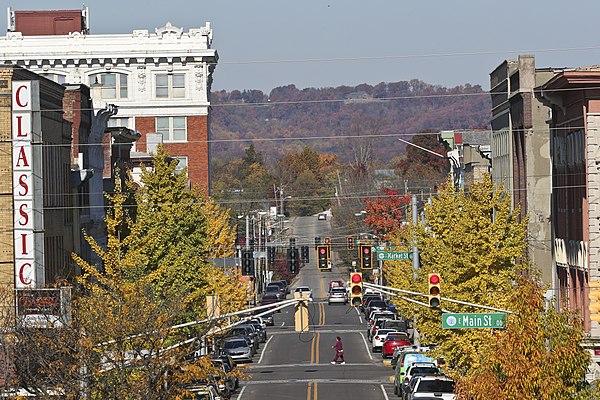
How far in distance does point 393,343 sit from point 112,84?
Answer: 49.2 metres

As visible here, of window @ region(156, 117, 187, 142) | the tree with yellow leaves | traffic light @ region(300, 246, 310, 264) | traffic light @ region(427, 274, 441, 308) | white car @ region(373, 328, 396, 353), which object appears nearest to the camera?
the tree with yellow leaves

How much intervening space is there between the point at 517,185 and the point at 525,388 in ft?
123

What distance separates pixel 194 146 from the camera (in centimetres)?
10981

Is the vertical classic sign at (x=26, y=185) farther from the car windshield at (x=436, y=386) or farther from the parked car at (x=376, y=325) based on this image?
the parked car at (x=376, y=325)

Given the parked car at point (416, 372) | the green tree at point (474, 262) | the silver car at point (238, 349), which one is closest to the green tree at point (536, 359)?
the green tree at point (474, 262)

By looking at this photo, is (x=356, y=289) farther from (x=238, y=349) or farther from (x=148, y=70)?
(x=148, y=70)

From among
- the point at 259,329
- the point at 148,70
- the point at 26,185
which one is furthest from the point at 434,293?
the point at 148,70

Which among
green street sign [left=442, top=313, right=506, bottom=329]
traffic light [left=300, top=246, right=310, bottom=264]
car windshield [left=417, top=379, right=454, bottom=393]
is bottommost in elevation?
car windshield [left=417, top=379, right=454, bottom=393]

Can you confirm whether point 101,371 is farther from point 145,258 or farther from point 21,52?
point 21,52

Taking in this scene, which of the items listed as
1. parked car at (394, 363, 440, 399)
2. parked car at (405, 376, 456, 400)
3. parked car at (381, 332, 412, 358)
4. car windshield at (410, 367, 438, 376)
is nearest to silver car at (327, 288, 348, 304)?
parked car at (381, 332, 412, 358)

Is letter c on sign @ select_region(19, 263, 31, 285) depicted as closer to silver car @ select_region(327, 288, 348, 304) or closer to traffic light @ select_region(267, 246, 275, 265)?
silver car @ select_region(327, 288, 348, 304)

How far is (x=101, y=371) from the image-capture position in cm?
3419

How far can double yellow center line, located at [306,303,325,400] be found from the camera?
5378cm

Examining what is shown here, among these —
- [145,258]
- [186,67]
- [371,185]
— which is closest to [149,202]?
[145,258]
